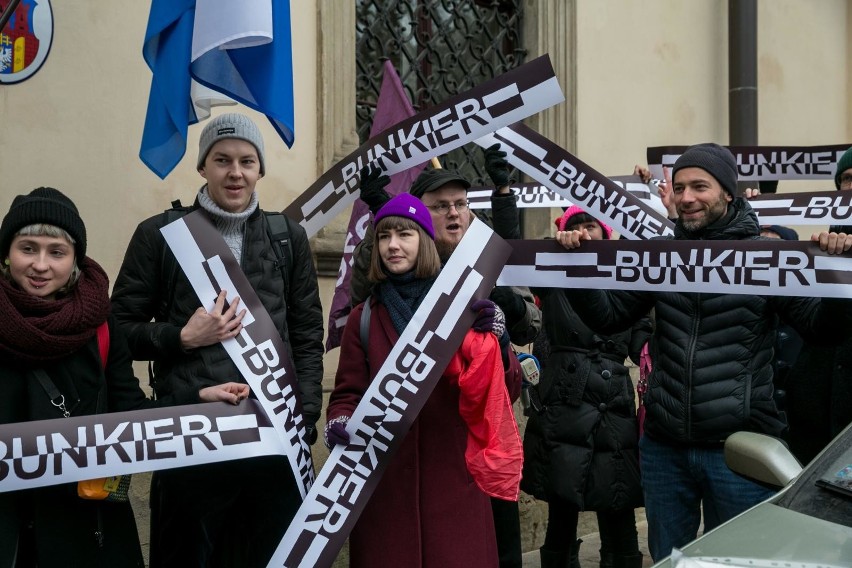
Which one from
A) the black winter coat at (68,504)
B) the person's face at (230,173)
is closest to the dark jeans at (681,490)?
the person's face at (230,173)

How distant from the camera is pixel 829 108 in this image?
10.5 meters

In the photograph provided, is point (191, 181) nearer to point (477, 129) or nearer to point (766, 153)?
point (477, 129)

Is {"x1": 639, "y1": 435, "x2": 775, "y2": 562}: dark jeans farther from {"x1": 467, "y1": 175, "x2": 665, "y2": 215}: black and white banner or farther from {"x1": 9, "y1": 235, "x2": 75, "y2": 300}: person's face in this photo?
{"x1": 9, "y1": 235, "x2": 75, "y2": 300}: person's face

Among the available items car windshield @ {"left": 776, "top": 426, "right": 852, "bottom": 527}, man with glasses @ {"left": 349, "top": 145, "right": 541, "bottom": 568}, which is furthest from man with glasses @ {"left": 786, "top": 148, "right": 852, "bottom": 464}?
car windshield @ {"left": 776, "top": 426, "right": 852, "bottom": 527}

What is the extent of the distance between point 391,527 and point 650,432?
1046mm

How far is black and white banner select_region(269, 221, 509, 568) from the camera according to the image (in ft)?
11.4

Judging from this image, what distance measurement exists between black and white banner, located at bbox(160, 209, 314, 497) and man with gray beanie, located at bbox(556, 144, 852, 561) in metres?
1.33

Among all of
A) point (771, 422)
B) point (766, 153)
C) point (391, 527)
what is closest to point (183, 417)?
point (391, 527)

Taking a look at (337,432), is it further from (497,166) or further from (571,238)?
(497,166)

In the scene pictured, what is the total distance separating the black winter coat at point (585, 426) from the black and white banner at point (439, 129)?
1.07m

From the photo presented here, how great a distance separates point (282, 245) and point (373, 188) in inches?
27.6

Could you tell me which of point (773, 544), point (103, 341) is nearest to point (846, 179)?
point (773, 544)

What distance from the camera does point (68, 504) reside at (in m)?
3.22

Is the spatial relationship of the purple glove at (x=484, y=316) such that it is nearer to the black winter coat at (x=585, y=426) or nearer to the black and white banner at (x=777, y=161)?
the black winter coat at (x=585, y=426)
